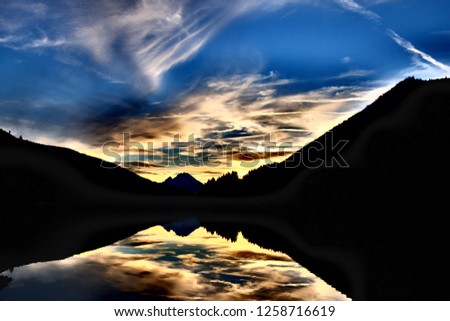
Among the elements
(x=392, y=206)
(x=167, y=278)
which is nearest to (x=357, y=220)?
(x=392, y=206)

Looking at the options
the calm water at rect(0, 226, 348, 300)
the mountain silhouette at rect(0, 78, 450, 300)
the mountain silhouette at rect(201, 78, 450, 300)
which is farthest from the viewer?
the mountain silhouette at rect(0, 78, 450, 300)

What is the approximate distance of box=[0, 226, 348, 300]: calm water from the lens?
1767cm

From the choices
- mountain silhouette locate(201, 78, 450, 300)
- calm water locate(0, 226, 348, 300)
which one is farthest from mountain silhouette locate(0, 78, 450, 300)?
calm water locate(0, 226, 348, 300)

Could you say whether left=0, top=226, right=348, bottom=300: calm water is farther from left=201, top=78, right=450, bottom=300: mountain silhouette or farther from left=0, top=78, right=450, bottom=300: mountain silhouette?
left=201, top=78, right=450, bottom=300: mountain silhouette

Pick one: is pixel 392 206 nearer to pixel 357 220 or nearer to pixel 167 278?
pixel 357 220

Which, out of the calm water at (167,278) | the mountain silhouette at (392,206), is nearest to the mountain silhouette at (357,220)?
the mountain silhouette at (392,206)

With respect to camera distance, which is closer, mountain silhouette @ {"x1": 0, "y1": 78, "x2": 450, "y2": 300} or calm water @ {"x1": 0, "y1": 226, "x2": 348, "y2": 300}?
calm water @ {"x1": 0, "y1": 226, "x2": 348, "y2": 300}

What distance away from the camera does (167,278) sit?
21.5 meters

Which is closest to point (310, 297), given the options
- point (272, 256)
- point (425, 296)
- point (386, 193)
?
point (425, 296)

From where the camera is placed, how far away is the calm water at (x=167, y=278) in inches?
696

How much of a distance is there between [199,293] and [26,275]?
27.4 feet

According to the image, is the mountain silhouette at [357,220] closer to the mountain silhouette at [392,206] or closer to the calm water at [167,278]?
the mountain silhouette at [392,206]

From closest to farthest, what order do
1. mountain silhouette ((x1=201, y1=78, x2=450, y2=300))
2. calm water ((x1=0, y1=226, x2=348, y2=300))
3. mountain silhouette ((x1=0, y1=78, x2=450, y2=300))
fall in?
calm water ((x1=0, y1=226, x2=348, y2=300))
mountain silhouette ((x1=201, y1=78, x2=450, y2=300))
mountain silhouette ((x1=0, y1=78, x2=450, y2=300))

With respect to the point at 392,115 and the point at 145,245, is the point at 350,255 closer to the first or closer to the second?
the point at 145,245
